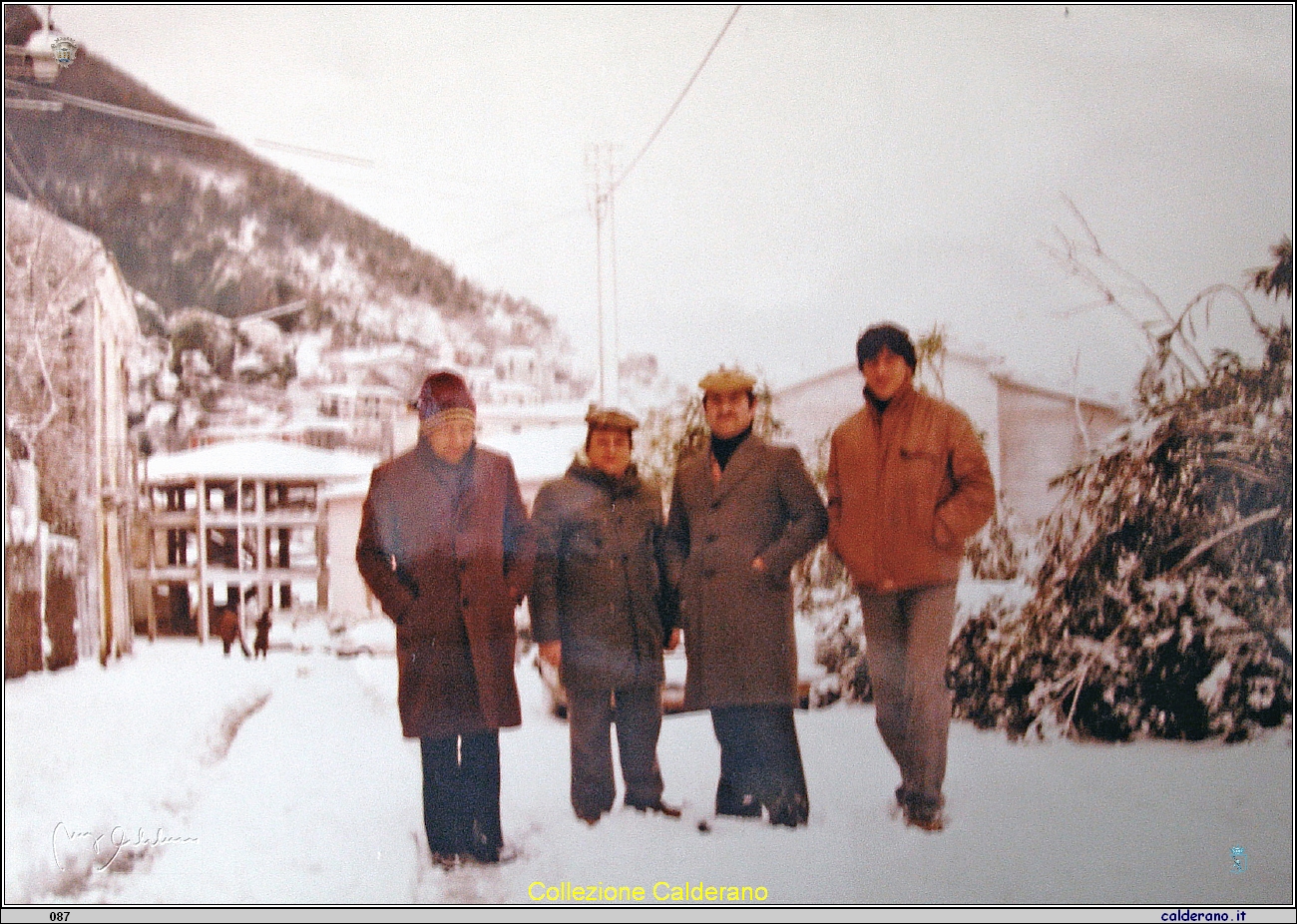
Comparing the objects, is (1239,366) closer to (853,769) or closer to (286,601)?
(853,769)

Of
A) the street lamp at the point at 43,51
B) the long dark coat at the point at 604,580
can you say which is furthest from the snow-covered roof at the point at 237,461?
the street lamp at the point at 43,51

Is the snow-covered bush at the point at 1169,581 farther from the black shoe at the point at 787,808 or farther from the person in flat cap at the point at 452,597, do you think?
the person in flat cap at the point at 452,597

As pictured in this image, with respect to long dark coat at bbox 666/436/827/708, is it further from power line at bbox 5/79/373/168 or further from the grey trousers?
power line at bbox 5/79/373/168

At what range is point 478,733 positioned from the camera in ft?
7.10

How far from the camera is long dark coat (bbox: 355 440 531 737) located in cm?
212

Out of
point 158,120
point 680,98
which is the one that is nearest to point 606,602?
point 680,98

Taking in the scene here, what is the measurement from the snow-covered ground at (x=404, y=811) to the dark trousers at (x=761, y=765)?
0.03 meters

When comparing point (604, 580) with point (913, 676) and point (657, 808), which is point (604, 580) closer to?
point (657, 808)

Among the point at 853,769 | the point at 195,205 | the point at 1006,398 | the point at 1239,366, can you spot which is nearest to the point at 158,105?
the point at 195,205

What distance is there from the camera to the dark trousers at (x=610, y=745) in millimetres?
2160

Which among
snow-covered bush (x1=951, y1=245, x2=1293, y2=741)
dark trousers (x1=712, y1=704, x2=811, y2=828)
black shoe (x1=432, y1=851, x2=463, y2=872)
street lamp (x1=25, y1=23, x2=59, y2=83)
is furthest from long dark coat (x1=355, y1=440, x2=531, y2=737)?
street lamp (x1=25, y1=23, x2=59, y2=83)

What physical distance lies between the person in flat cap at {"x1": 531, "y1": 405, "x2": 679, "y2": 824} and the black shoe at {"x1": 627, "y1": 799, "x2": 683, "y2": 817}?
62 mm

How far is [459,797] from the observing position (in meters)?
2.17

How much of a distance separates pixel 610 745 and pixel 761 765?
0.37 metres
